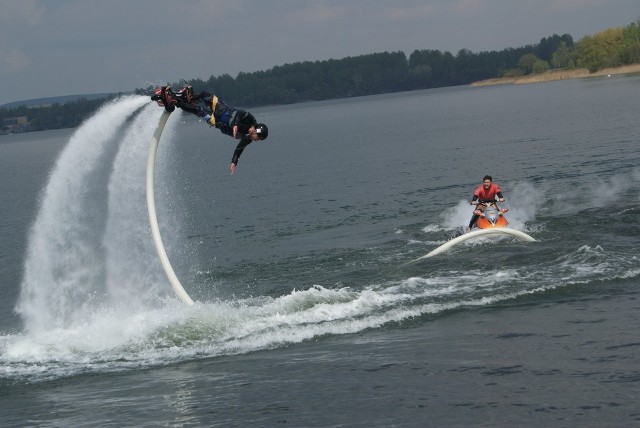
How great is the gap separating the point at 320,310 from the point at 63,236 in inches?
363

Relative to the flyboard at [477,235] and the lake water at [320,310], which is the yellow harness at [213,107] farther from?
the flyboard at [477,235]

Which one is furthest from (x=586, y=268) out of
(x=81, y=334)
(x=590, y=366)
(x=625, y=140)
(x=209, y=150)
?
(x=209, y=150)

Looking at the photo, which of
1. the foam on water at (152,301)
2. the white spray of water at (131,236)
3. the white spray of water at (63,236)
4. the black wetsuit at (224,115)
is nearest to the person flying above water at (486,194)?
the foam on water at (152,301)

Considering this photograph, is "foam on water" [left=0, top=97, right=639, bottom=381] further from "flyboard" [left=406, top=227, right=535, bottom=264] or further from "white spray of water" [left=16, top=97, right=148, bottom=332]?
"flyboard" [left=406, top=227, right=535, bottom=264]

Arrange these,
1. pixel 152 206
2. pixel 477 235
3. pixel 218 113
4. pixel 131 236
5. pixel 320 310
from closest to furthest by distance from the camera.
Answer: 1. pixel 218 113
2. pixel 320 310
3. pixel 152 206
4. pixel 477 235
5. pixel 131 236

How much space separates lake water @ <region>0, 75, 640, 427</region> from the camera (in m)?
15.9

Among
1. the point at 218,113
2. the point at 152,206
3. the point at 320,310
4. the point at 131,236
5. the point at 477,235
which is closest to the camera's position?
the point at 218,113

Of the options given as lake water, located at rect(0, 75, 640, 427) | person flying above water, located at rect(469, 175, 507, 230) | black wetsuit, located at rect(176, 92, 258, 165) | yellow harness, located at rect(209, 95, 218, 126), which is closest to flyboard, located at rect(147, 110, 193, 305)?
lake water, located at rect(0, 75, 640, 427)

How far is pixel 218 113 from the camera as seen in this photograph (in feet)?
67.7

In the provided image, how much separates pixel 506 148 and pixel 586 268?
139 ft

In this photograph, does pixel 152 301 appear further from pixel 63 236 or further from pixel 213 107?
pixel 213 107

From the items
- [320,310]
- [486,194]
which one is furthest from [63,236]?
[486,194]

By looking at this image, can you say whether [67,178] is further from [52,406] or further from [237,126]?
[52,406]

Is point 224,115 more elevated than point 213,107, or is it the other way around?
point 213,107
